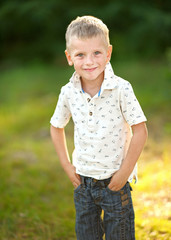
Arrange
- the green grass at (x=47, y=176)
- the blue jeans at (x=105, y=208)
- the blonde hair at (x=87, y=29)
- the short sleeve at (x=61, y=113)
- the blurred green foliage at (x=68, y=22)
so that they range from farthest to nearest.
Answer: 1. the blurred green foliage at (x=68, y=22)
2. the green grass at (x=47, y=176)
3. the short sleeve at (x=61, y=113)
4. the blue jeans at (x=105, y=208)
5. the blonde hair at (x=87, y=29)

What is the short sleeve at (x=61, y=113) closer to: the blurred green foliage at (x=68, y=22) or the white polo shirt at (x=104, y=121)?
the white polo shirt at (x=104, y=121)

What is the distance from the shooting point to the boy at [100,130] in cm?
174

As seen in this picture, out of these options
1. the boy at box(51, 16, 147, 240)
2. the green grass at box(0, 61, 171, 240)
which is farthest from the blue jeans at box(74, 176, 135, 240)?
the green grass at box(0, 61, 171, 240)

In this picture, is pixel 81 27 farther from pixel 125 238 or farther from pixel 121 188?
pixel 125 238

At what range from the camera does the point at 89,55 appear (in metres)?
1.73

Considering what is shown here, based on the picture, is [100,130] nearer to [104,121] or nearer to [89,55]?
[104,121]

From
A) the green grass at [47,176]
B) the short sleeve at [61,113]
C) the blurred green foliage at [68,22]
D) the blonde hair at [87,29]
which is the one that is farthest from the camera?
the blurred green foliage at [68,22]

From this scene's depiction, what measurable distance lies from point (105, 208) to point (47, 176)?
6.34 feet

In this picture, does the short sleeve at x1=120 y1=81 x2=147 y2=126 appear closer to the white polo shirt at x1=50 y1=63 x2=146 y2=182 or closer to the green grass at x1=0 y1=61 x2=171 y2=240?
the white polo shirt at x1=50 y1=63 x2=146 y2=182

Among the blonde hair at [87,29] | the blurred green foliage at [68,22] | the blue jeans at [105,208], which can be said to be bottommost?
the blue jeans at [105,208]

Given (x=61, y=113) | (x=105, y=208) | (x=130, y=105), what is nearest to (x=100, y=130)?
(x=130, y=105)

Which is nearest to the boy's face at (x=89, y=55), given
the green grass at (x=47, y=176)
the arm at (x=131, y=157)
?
the arm at (x=131, y=157)

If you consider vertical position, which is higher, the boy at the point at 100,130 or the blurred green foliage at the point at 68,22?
the blurred green foliage at the point at 68,22

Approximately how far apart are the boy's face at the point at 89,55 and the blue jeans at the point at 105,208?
0.62 metres
